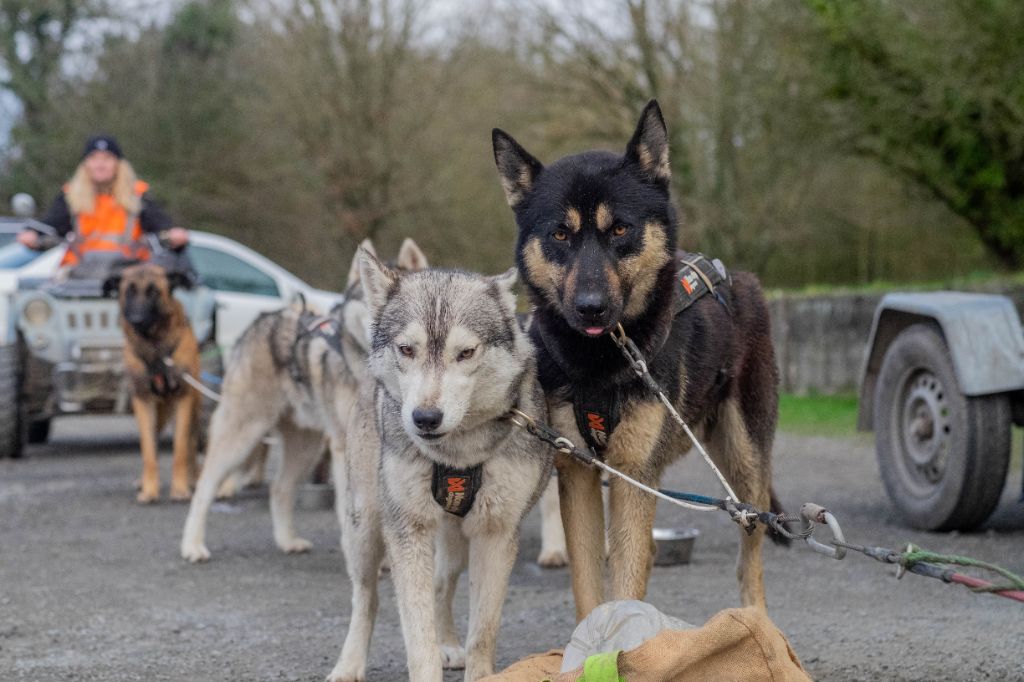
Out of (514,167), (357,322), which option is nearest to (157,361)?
(357,322)

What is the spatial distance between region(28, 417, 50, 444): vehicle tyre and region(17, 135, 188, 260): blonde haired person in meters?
3.30

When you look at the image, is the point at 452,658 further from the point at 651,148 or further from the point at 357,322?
the point at 357,322

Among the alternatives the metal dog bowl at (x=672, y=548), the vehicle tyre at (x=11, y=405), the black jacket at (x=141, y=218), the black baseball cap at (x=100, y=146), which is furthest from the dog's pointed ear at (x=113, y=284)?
the metal dog bowl at (x=672, y=548)

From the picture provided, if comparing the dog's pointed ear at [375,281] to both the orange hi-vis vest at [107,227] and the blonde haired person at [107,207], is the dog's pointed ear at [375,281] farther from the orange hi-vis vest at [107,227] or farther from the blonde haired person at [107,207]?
the orange hi-vis vest at [107,227]

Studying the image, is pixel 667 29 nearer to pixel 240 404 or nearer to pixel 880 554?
pixel 240 404

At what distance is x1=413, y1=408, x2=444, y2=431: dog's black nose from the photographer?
3.72 meters

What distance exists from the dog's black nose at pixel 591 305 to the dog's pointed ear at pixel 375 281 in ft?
2.29

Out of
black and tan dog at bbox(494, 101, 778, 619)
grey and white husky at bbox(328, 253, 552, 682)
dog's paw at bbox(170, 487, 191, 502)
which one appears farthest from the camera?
dog's paw at bbox(170, 487, 191, 502)

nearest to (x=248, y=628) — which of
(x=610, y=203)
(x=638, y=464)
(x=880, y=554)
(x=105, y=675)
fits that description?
(x=105, y=675)

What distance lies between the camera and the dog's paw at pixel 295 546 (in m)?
7.27

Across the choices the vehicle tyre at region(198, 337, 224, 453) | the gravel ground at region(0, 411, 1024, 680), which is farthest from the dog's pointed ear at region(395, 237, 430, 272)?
the vehicle tyre at region(198, 337, 224, 453)

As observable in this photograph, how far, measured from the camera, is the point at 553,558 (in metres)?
6.77

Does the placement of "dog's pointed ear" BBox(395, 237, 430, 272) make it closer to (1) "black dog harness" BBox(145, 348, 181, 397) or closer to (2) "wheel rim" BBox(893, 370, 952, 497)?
(2) "wheel rim" BBox(893, 370, 952, 497)

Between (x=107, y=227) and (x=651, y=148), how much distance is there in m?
8.07
